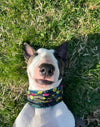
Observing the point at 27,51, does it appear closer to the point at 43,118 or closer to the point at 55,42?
the point at 55,42

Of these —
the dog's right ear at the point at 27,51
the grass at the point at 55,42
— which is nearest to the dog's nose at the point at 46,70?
the dog's right ear at the point at 27,51

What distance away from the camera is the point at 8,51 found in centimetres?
333

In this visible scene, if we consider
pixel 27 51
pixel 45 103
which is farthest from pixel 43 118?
pixel 27 51

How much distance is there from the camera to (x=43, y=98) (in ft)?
8.64

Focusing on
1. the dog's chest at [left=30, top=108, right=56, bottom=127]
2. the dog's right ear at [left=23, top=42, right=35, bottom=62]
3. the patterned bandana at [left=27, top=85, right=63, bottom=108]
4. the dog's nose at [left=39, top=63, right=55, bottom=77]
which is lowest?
the dog's chest at [left=30, top=108, right=56, bottom=127]

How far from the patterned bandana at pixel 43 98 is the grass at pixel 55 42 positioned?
76 centimetres

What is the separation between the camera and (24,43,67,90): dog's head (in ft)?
7.33

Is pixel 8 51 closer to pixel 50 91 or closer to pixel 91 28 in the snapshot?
pixel 50 91

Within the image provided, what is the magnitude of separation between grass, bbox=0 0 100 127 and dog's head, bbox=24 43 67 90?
2.08 feet

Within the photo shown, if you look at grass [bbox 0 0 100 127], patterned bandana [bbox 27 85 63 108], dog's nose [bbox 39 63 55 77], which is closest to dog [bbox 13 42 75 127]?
patterned bandana [bbox 27 85 63 108]

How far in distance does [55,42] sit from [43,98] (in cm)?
133

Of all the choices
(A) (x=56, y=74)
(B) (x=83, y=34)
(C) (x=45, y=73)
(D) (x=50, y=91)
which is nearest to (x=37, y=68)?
(C) (x=45, y=73)

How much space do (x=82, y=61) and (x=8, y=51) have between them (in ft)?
5.63

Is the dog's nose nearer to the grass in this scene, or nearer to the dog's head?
the dog's head
